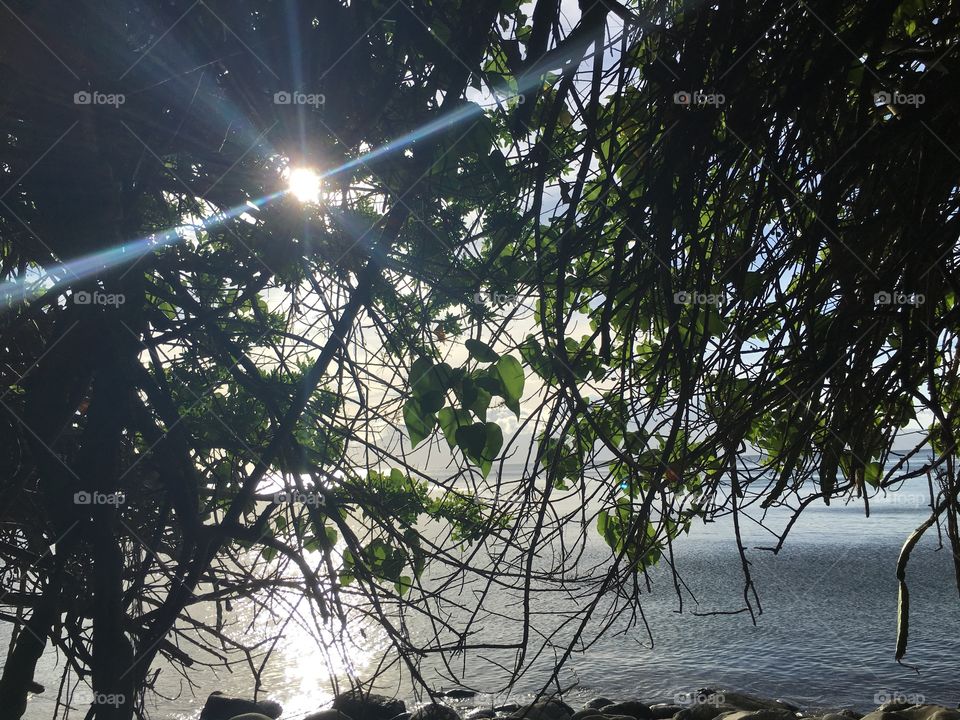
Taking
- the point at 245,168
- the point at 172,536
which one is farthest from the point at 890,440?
the point at 172,536

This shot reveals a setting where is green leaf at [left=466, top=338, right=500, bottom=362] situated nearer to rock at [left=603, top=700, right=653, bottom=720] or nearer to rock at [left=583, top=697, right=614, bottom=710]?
rock at [left=603, top=700, right=653, bottom=720]

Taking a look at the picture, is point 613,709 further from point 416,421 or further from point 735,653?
point 416,421

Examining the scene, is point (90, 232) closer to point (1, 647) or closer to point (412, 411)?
point (412, 411)

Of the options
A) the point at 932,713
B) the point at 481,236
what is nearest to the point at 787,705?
the point at 932,713

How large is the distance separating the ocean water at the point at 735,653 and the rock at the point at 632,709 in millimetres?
743

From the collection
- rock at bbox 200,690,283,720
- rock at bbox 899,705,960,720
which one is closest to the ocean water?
rock at bbox 200,690,283,720

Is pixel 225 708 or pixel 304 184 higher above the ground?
pixel 304 184

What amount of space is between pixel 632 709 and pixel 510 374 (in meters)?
5.98

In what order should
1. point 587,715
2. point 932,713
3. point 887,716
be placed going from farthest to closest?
point 587,715 → point 887,716 → point 932,713

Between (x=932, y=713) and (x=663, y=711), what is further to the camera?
(x=663, y=711)

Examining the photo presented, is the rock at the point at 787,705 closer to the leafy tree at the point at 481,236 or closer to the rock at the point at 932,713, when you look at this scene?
the rock at the point at 932,713

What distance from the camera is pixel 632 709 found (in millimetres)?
6551

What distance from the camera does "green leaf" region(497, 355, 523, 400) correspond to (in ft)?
5.41

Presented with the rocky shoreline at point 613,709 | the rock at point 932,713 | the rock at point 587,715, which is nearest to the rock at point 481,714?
the rocky shoreline at point 613,709
